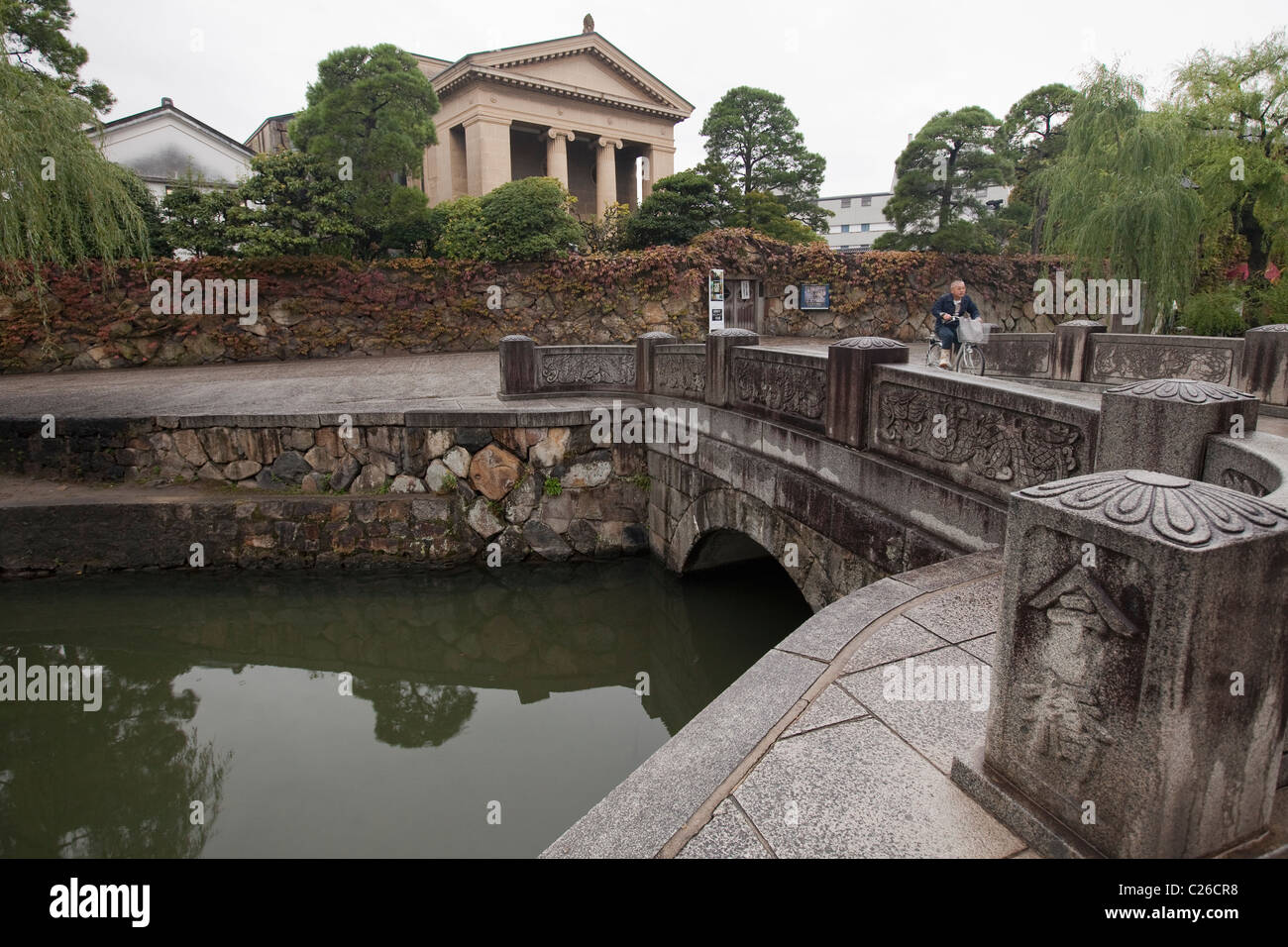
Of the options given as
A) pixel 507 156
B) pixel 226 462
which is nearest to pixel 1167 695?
pixel 226 462

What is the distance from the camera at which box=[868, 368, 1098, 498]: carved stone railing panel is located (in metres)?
3.67

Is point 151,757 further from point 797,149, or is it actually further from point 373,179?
point 797,149

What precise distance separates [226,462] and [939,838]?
945 centimetres

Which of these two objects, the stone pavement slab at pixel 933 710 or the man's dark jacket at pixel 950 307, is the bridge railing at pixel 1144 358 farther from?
the stone pavement slab at pixel 933 710

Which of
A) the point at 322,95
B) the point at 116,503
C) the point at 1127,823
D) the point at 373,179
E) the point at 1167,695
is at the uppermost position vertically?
the point at 322,95

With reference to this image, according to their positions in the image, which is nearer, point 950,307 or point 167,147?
point 950,307

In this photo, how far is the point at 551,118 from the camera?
28.2m

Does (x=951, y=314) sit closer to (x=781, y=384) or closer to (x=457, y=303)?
(x=781, y=384)

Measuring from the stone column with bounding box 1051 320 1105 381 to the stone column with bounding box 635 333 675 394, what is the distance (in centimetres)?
539

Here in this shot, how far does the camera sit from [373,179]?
1795cm

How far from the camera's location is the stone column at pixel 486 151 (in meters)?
26.6

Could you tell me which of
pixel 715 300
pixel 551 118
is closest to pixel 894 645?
pixel 715 300

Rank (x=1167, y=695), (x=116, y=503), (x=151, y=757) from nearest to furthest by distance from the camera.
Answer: (x=1167, y=695) < (x=151, y=757) < (x=116, y=503)

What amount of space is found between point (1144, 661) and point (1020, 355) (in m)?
11.2
